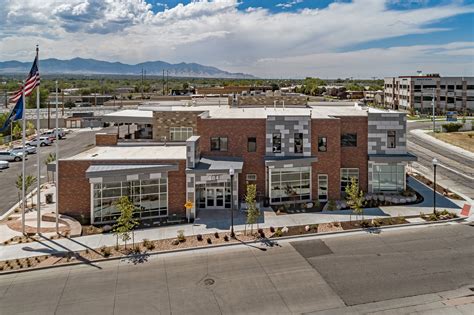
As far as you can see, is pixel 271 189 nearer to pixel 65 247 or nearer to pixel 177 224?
pixel 177 224

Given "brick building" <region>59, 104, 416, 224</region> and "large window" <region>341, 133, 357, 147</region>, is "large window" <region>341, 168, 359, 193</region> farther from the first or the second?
"large window" <region>341, 133, 357, 147</region>

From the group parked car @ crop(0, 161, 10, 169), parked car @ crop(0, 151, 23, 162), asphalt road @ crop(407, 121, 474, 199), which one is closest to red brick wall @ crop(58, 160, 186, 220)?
parked car @ crop(0, 161, 10, 169)

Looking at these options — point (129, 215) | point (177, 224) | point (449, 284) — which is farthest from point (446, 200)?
point (129, 215)

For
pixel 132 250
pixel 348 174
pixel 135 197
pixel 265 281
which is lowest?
pixel 265 281

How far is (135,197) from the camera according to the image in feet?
96.7

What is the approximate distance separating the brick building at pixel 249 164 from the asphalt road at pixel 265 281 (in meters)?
7.91

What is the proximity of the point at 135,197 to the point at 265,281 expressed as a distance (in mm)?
14014

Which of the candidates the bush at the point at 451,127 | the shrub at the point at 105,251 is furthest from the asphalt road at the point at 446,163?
the shrub at the point at 105,251

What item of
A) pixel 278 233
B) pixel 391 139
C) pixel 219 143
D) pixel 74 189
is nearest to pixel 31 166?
pixel 74 189

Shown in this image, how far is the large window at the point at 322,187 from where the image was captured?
1345 inches

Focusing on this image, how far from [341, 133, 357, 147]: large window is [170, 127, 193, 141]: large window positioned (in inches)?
639

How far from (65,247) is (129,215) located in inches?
192

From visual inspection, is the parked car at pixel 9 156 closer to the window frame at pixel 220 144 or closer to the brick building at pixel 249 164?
the brick building at pixel 249 164

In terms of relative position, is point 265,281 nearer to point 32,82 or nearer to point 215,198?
point 215,198
